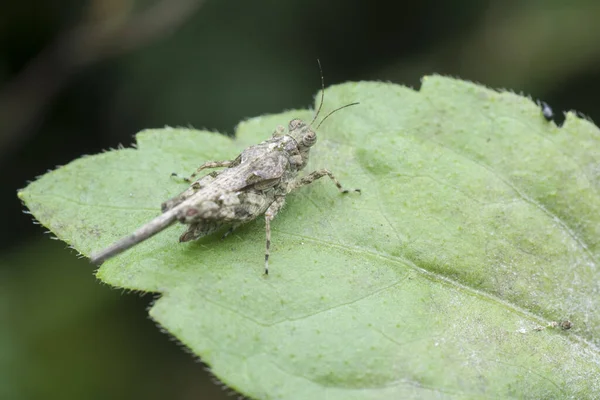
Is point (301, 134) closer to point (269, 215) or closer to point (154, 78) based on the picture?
point (269, 215)

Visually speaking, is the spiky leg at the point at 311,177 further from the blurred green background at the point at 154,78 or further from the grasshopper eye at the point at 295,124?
the blurred green background at the point at 154,78

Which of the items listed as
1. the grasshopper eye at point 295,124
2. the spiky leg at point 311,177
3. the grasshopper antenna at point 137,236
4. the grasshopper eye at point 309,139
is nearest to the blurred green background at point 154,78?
the grasshopper eye at point 295,124

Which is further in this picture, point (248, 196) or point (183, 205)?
point (248, 196)

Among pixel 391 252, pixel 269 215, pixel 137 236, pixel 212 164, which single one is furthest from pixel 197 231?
pixel 391 252

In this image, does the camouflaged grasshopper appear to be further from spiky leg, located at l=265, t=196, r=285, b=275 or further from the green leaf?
the green leaf

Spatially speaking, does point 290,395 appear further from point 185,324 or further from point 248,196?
point 248,196

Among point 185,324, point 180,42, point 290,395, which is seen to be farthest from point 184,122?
point 290,395
